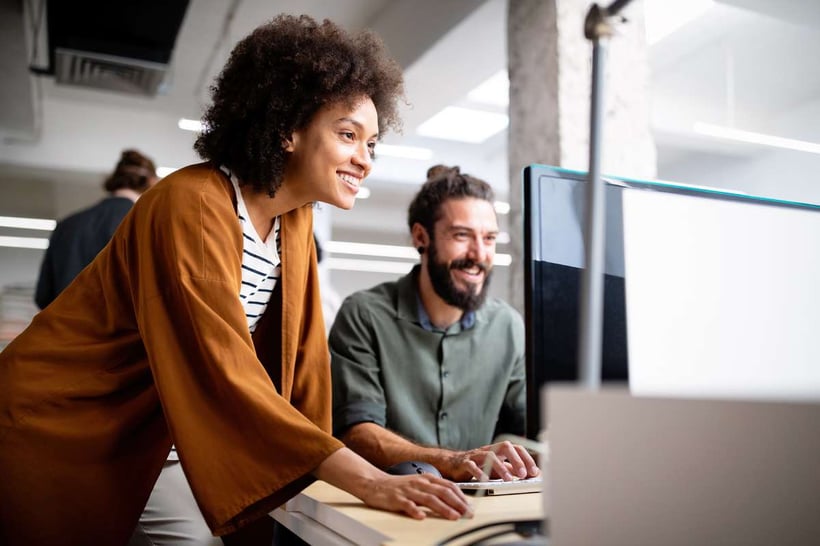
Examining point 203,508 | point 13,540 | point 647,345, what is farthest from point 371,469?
point 13,540

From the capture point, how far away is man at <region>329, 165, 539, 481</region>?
68.7 inches

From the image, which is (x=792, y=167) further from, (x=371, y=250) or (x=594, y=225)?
(x=371, y=250)

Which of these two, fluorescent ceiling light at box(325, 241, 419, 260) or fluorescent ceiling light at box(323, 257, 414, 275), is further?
fluorescent ceiling light at box(323, 257, 414, 275)

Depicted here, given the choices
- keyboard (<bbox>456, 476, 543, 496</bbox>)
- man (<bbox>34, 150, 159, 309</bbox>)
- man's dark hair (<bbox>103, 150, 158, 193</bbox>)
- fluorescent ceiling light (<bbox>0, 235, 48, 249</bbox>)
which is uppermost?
fluorescent ceiling light (<bbox>0, 235, 48, 249</bbox>)

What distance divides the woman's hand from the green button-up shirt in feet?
2.24

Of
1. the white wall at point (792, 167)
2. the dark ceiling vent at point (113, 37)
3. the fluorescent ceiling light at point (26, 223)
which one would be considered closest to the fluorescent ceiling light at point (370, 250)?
the fluorescent ceiling light at point (26, 223)

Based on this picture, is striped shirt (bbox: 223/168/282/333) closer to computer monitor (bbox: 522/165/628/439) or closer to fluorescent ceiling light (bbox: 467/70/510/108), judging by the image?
computer monitor (bbox: 522/165/628/439)

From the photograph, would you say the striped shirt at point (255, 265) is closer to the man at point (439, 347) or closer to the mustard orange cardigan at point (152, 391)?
the mustard orange cardigan at point (152, 391)

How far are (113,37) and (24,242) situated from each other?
6.77 meters

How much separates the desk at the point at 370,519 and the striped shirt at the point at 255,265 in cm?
43

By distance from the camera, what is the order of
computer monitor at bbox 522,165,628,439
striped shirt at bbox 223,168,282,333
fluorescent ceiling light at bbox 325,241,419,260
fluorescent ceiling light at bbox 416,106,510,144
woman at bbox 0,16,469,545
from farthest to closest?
fluorescent ceiling light at bbox 325,241,419,260
fluorescent ceiling light at bbox 416,106,510,144
striped shirt at bbox 223,168,282,333
woman at bbox 0,16,469,545
computer monitor at bbox 522,165,628,439

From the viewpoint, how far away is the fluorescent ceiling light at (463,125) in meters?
7.12

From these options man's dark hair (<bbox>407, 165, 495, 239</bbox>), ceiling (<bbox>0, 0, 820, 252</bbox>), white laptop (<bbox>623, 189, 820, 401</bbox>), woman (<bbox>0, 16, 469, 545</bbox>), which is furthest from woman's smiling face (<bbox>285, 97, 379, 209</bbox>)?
ceiling (<bbox>0, 0, 820, 252</bbox>)

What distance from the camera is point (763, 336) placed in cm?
80
